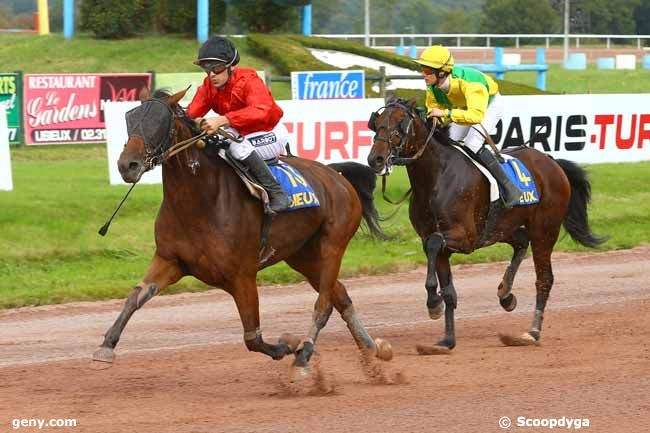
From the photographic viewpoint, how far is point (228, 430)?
6.41 metres

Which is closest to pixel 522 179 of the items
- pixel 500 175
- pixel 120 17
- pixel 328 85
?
pixel 500 175

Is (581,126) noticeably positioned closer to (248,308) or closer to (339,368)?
(339,368)

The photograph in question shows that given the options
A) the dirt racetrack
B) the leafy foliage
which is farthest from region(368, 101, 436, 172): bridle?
the leafy foliage

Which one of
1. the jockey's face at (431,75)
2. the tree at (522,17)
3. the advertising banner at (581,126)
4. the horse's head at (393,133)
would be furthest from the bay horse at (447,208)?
the tree at (522,17)

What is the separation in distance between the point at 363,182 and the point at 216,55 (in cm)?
220

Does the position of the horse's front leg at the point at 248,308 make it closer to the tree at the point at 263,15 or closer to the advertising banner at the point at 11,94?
the advertising banner at the point at 11,94

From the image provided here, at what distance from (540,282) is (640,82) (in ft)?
97.2

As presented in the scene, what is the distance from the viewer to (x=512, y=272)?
10.3 m

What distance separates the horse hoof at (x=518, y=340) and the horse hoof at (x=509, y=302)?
0.84m

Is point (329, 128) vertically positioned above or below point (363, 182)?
below

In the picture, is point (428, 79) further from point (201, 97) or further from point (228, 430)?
point (228, 430)

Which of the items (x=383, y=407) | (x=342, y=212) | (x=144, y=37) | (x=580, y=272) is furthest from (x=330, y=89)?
(x=383, y=407)

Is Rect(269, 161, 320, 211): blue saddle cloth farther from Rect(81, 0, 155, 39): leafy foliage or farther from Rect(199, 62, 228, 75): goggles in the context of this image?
Rect(81, 0, 155, 39): leafy foliage

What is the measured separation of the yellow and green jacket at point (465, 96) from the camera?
9.27 metres
